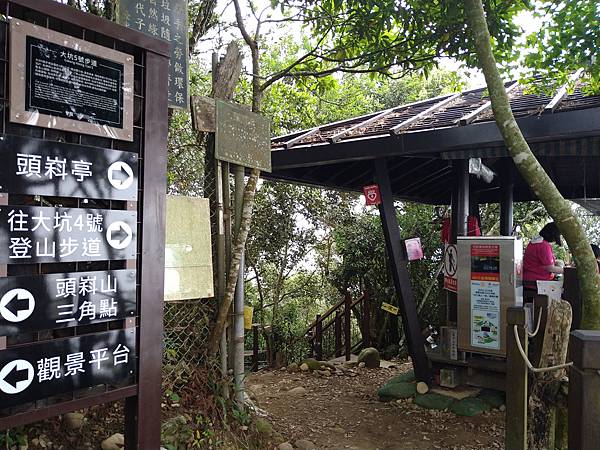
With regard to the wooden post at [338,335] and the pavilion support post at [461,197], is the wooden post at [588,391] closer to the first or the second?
the pavilion support post at [461,197]

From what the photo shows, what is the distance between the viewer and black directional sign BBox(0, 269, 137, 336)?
204 cm

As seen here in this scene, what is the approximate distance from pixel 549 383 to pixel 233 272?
2566 millimetres

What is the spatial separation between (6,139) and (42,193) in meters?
0.26

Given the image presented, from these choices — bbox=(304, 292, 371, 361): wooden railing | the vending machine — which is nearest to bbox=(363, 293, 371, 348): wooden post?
bbox=(304, 292, 371, 361): wooden railing

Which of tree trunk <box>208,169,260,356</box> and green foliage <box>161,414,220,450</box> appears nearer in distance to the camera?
green foliage <box>161,414,220,450</box>

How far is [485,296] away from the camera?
5.91 meters

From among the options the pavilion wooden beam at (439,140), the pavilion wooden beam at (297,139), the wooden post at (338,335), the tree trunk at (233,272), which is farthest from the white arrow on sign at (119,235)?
the wooden post at (338,335)

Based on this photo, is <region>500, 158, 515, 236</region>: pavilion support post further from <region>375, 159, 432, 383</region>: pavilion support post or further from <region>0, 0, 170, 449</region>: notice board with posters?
<region>0, 0, 170, 449</region>: notice board with posters

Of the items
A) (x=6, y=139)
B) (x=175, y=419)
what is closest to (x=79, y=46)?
(x=6, y=139)

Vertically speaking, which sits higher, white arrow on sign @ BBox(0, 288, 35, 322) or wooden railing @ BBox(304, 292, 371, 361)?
white arrow on sign @ BBox(0, 288, 35, 322)

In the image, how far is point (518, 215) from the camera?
12.3 m

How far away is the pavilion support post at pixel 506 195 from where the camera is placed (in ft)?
27.1

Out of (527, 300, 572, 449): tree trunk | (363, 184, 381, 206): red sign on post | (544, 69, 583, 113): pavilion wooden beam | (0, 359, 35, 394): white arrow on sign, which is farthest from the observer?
(363, 184, 381, 206): red sign on post

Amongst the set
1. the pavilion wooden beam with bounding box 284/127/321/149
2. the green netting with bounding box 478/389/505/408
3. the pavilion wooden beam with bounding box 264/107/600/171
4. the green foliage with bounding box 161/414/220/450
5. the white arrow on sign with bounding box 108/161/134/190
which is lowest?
the green netting with bounding box 478/389/505/408
